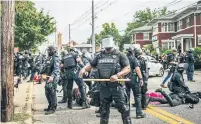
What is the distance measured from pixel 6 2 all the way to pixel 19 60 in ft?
49.3

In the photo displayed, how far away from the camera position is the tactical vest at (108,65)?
6805 millimetres

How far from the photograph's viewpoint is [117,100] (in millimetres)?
6801

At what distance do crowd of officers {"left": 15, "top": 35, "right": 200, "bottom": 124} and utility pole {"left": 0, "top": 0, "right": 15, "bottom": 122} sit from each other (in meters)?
1.54

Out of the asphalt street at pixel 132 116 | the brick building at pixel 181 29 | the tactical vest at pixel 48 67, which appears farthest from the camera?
the brick building at pixel 181 29

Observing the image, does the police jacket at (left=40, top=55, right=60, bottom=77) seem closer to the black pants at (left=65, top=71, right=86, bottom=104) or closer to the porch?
the black pants at (left=65, top=71, right=86, bottom=104)

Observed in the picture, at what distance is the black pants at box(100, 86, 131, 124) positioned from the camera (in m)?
6.79

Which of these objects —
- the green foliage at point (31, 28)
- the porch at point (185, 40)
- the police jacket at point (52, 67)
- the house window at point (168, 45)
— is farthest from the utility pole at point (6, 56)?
the house window at point (168, 45)

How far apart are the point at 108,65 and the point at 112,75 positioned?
7.4 inches

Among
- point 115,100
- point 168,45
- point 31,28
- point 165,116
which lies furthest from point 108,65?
A: point 168,45

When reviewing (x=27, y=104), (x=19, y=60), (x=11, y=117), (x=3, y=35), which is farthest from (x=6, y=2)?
(x=19, y=60)

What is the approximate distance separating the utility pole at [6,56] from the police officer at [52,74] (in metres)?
1.55

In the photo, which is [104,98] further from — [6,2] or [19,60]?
[19,60]

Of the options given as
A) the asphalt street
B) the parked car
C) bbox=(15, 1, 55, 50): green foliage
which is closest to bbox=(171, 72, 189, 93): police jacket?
the asphalt street

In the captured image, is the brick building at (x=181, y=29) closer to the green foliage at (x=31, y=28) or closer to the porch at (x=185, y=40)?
the porch at (x=185, y=40)
